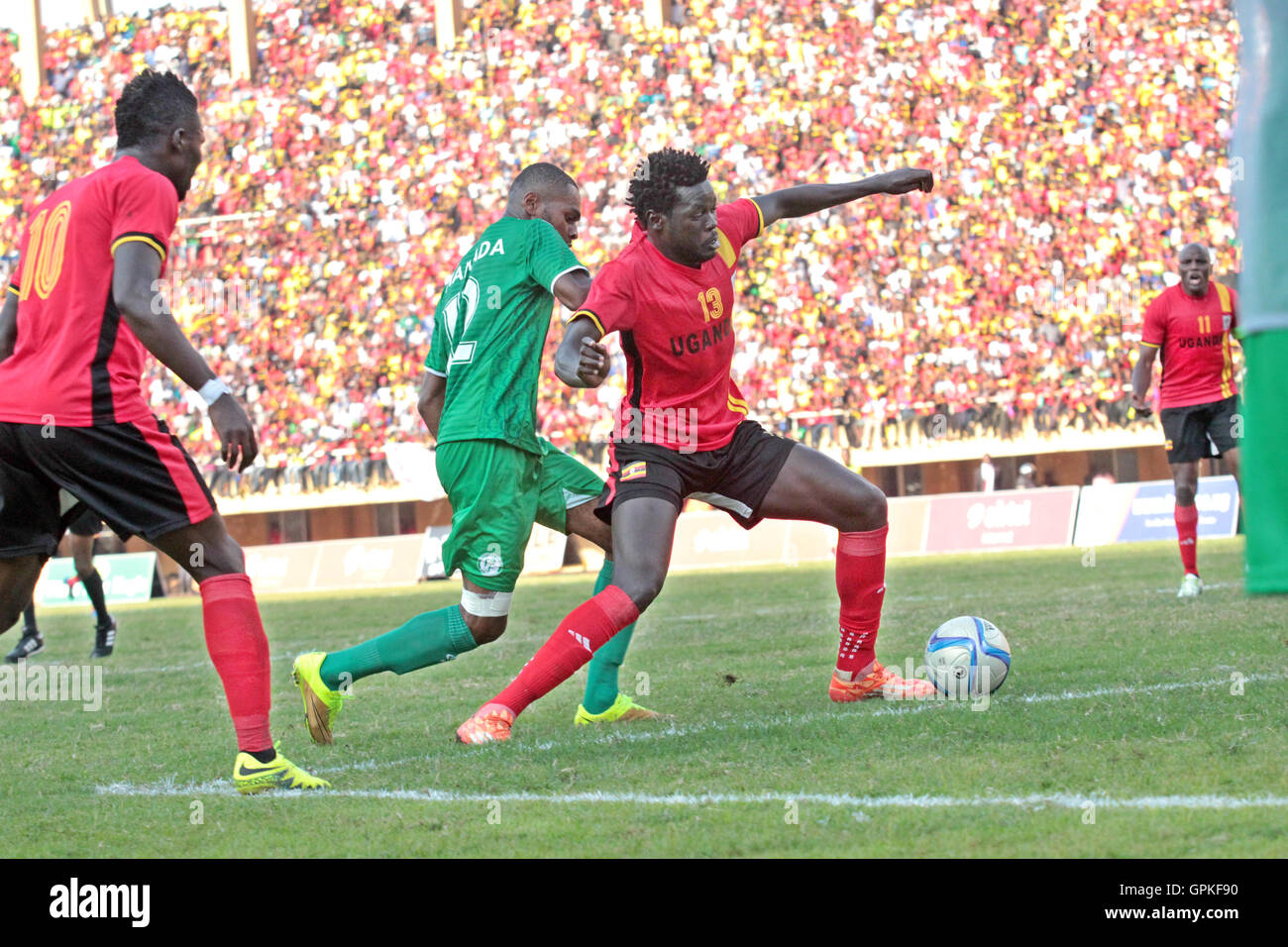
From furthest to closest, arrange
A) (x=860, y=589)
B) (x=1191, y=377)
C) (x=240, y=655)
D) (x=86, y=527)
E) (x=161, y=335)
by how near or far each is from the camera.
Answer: (x=86, y=527)
(x=1191, y=377)
(x=860, y=589)
(x=240, y=655)
(x=161, y=335)

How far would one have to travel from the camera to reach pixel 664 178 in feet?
18.9

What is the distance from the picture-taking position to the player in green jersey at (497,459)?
5.77 m

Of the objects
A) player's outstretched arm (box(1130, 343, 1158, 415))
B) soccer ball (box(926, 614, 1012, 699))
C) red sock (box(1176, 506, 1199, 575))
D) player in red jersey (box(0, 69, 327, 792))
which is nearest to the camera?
player in red jersey (box(0, 69, 327, 792))

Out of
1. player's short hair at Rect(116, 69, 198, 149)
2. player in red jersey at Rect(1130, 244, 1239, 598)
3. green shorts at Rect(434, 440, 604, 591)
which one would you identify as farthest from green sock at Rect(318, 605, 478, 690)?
player in red jersey at Rect(1130, 244, 1239, 598)

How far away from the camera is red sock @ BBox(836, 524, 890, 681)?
6105mm

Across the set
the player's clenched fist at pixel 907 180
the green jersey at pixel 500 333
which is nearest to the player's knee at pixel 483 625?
the green jersey at pixel 500 333

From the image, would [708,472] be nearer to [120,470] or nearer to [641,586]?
[641,586]

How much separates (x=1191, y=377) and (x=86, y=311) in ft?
26.7

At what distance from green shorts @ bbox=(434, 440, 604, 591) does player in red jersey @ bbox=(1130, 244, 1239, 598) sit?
6114 millimetres

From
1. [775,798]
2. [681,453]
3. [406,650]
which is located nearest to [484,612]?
[406,650]

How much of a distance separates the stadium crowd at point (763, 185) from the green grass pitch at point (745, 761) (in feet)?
45.3

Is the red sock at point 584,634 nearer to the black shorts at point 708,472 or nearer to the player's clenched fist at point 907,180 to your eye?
the black shorts at point 708,472

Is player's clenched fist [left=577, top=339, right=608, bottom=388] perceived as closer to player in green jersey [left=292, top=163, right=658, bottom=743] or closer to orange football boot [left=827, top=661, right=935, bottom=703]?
player in green jersey [left=292, top=163, right=658, bottom=743]
